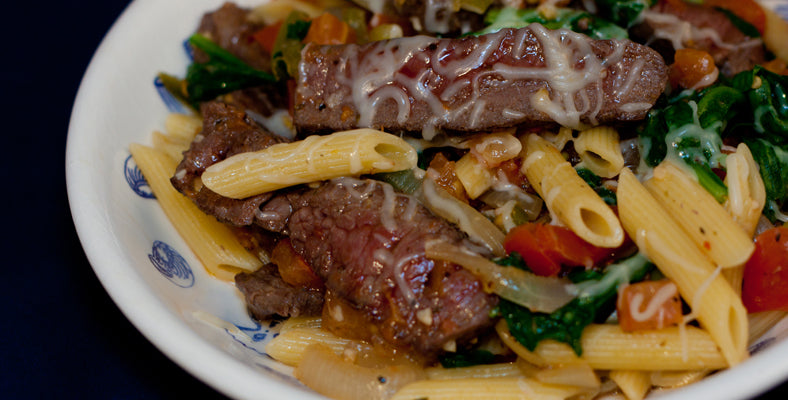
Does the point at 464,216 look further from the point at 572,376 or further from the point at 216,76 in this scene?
the point at 216,76

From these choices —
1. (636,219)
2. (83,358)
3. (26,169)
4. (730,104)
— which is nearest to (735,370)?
(636,219)

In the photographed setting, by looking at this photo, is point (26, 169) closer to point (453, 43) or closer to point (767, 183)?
point (453, 43)

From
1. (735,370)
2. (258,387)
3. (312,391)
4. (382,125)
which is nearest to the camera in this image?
(735,370)

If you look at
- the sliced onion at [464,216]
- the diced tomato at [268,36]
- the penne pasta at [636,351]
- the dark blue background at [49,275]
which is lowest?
the dark blue background at [49,275]

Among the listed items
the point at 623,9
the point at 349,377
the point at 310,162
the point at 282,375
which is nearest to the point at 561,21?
the point at 623,9

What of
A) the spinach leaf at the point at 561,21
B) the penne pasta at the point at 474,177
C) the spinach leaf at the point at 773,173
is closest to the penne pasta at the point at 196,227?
the penne pasta at the point at 474,177

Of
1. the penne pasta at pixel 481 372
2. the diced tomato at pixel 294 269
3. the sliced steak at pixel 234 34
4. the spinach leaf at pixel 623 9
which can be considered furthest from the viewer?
the sliced steak at pixel 234 34

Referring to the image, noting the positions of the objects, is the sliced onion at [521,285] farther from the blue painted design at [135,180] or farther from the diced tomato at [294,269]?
the blue painted design at [135,180]
